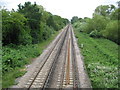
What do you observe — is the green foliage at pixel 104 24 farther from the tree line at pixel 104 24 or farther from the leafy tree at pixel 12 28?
the leafy tree at pixel 12 28

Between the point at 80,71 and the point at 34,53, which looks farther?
the point at 34,53

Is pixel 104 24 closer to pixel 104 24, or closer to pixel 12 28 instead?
pixel 104 24

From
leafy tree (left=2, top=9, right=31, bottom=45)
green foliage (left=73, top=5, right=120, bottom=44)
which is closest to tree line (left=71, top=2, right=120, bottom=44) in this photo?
green foliage (left=73, top=5, right=120, bottom=44)

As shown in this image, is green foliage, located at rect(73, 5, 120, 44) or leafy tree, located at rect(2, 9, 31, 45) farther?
green foliage, located at rect(73, 5, 120, 44)

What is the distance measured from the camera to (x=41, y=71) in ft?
60.1

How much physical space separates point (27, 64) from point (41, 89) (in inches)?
329

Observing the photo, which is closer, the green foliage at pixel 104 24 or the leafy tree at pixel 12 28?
the leafy tree at pixel 12 28

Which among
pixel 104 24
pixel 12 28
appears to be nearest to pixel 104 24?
pixel 104 24

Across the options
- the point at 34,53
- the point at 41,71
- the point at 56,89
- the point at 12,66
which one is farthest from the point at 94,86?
the point at 34,53

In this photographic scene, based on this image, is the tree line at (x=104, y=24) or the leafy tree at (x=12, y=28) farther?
the tree line at (x=104, y=24)

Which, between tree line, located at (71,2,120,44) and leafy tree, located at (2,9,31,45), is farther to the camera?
tree line, located at (71,2,120,44)

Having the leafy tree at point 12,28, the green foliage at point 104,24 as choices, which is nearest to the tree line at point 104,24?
the green foliage at point 104,24

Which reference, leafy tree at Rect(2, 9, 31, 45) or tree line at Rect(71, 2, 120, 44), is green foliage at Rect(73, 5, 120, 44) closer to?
tree line at Rect(71, 2, 120, 44)

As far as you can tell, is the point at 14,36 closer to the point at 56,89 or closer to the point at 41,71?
the point at 41,71
